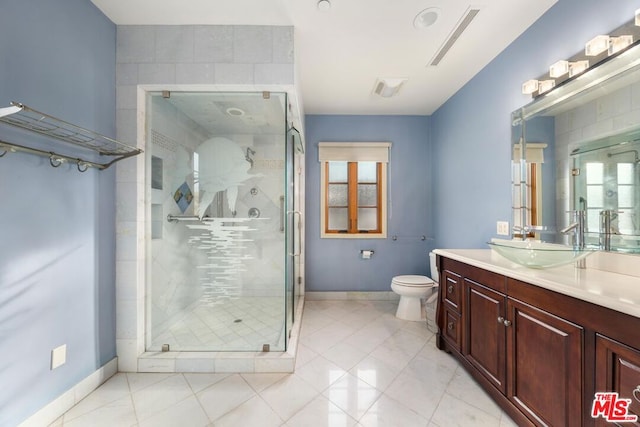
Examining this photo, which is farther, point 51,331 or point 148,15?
point 148,15

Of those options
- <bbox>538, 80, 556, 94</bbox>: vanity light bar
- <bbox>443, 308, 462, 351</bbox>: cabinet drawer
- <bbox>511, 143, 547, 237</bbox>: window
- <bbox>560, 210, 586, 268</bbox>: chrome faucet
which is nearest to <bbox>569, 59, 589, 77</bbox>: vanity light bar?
<bbox>538, 80, 556, 94</bbox>: vanity light bar

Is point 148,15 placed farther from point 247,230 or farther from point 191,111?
point 247,230

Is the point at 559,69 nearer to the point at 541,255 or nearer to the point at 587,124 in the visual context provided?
the point at 587,124

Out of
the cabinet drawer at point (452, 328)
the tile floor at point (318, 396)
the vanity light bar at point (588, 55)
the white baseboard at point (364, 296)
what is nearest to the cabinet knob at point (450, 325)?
the cabinet drawer at point (452, 328)

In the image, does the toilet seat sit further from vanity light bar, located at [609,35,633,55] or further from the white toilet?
vanity light bar, located at [609,35,633,55]

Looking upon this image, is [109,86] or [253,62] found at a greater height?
[253,62]

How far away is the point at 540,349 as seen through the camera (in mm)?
1190

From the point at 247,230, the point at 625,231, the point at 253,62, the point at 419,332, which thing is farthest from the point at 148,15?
the point at 419,332

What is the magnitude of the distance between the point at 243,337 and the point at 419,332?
5.14ft

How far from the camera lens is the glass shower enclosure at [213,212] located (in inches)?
77.9

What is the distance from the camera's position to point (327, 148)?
11.0 feet

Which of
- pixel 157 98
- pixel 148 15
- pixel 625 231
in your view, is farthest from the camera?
pixel 157 98

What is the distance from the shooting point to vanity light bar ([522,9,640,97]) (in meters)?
1.23

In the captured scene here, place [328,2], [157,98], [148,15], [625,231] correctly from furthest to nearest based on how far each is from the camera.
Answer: [157,98] → [148,15] → [328,2] → [625,231]
